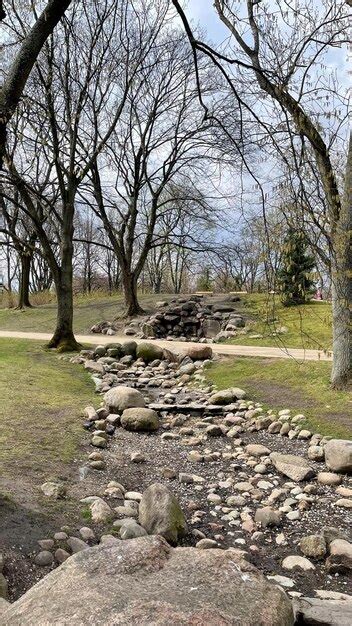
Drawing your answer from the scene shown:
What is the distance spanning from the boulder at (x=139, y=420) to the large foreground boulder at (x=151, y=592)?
4377mm

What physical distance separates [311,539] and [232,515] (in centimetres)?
78

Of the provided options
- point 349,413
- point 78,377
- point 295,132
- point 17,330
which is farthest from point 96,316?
point 295,132

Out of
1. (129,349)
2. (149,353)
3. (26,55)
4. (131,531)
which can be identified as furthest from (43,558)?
(129,349)

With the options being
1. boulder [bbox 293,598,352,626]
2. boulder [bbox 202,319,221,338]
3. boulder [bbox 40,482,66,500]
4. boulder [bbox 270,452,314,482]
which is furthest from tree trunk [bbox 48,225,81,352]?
boulder [bbox 293,598,352,626]

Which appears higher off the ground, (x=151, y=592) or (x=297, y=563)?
(x=151, y=592)

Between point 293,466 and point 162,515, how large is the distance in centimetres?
201

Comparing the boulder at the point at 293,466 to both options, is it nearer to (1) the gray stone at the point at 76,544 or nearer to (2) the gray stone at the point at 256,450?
(2) the gray stone at the point at 256,450

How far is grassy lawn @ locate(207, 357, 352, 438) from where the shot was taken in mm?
6820

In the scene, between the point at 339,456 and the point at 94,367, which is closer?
the point at 339,456

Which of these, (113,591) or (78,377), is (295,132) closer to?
(113,591)

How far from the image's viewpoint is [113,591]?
2.05 metres

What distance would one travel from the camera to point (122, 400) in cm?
751

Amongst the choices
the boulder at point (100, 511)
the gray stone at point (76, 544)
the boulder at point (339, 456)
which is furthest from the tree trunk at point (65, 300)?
the gray stone at point (76, 544)

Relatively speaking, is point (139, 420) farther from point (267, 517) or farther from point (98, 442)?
point (267, 517)
